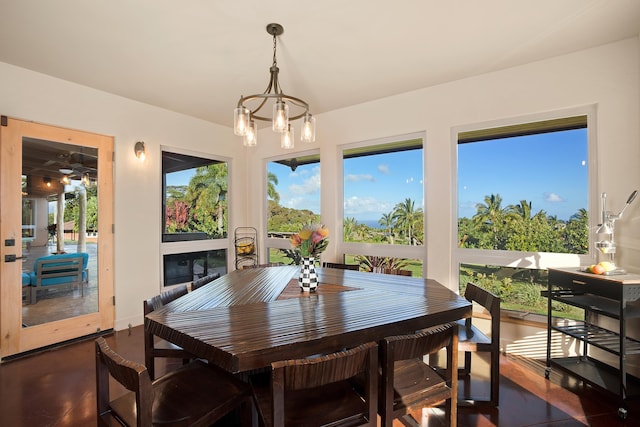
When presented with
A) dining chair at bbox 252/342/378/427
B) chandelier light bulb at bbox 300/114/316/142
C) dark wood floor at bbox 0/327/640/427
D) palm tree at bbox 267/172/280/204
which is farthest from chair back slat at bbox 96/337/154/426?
palm tree at bbox 267/172/280/204

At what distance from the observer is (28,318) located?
305cm

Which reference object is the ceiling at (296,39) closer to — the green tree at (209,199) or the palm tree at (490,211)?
the palm tree at (490,211)

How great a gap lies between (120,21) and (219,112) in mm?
1954

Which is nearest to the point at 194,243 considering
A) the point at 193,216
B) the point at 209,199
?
the point at 193,216

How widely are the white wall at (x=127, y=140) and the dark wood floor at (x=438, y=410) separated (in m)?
1.01

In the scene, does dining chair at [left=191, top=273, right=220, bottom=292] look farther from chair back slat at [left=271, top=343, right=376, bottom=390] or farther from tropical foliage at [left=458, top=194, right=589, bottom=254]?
tropical foliage at [left=458, top=194, right=589, bottom=254]

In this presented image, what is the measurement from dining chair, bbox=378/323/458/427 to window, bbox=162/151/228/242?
3.60m

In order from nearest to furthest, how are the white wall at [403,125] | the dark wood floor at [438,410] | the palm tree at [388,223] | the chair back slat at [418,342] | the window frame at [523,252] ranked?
the chair back slat at [418,342] < the dark wood floor at [438,410] < the white wall at [403,125] < the window frame at [523,252] < the palm tree at [388,223]

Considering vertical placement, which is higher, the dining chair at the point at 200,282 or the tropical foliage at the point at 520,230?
the tropical foliage at the point at 520,230

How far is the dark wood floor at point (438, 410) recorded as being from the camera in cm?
206

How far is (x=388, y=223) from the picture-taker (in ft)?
12.8

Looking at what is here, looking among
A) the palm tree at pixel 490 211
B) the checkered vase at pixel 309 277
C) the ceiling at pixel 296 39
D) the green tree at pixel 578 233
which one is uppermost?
the ceiling at pixel 296 39

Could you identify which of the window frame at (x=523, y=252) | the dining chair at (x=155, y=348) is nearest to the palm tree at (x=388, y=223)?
the window frame at (x=523, y=252)

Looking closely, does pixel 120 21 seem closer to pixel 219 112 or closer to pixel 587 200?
pixel 219 112
